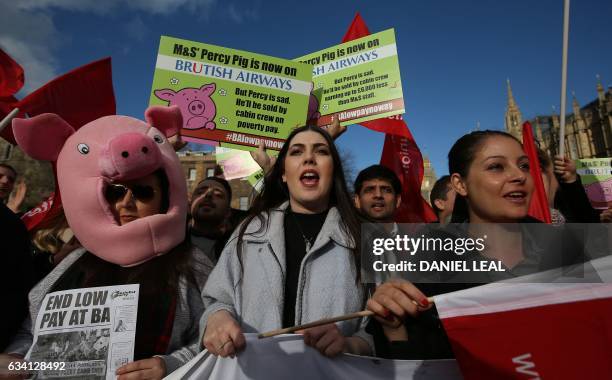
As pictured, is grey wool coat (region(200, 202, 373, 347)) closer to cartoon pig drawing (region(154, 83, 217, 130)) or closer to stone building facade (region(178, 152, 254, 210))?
cartoon pig drawing (region(154, 83, 217, 130))

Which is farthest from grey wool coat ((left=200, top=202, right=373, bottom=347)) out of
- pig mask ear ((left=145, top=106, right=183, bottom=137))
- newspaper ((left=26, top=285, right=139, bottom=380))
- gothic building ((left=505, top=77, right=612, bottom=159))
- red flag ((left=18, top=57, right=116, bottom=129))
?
gothic building ((left=505, top=77, right=612, bottom=159))

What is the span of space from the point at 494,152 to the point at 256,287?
1468mm

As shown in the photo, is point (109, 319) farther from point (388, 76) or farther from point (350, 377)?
point (388, 76)

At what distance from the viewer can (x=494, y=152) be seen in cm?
211

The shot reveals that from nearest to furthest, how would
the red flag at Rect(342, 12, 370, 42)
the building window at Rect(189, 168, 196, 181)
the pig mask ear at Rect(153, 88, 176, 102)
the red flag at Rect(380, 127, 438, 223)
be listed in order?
the pig mask ear at Rect(153, 88, 176, 102) → the red flag at Rect(380, 127, 438, 223) → the red flag at Rect(342, 12, 370, 42) → the building window at Rect(189, 168, 196, 181)

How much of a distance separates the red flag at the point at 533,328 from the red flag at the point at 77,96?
2707 millimetres

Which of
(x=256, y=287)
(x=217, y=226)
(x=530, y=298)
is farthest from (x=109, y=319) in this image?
(x=217, y=226)

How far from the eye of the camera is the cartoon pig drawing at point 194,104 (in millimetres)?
4258

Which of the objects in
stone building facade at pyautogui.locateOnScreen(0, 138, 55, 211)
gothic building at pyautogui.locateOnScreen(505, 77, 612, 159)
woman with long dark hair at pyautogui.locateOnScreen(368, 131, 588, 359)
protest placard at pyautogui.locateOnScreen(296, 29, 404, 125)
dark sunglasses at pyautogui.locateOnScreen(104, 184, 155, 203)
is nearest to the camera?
woman with long dark hair at pyautogui.locateOnScreen(368, 131, 588, 359)

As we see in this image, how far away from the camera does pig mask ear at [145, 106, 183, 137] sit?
7.90ft

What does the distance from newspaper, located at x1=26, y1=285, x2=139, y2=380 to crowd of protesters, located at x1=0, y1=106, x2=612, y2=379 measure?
6 cm

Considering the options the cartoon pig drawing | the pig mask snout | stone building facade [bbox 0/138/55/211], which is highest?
stone building facade [bbox 0/138/55/211]

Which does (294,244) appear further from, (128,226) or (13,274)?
(13,274)

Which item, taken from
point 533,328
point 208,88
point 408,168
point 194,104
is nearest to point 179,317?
point 533,328
